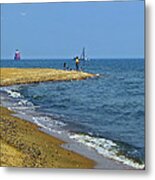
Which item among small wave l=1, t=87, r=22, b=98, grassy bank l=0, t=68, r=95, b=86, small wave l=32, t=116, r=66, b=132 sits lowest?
small wave l=32, t=116, r=66, b=132

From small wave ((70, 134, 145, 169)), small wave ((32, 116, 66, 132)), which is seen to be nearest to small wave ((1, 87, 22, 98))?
small wave ((32, 116, 66, 132))

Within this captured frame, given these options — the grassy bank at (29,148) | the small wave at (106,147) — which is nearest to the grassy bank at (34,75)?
the grassy bank at (29,148)

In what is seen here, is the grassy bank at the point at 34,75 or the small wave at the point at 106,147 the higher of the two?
the grassy bank at the point at 34,75

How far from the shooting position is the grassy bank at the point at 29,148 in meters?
2.61

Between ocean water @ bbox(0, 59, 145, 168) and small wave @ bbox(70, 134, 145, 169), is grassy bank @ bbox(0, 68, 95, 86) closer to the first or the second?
ocean water @ bbox(0, 59, 145, 168)

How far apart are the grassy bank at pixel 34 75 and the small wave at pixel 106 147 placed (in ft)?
0.98

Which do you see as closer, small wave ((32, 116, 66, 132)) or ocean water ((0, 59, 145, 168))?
ocean water ((0, 59, 145, 168))

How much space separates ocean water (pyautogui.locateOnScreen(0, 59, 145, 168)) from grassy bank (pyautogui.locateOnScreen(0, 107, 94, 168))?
A: 6 cm

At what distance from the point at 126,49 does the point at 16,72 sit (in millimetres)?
574

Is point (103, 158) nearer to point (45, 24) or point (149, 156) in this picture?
point (149, 156)

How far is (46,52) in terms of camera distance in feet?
8.84

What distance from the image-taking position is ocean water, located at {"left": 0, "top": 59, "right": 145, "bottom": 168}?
2545 mm

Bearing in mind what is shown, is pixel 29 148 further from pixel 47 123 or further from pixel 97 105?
pixel 97 105

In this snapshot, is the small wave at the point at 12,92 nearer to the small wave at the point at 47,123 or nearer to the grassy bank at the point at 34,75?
the grassy bank at the point at 34,75
